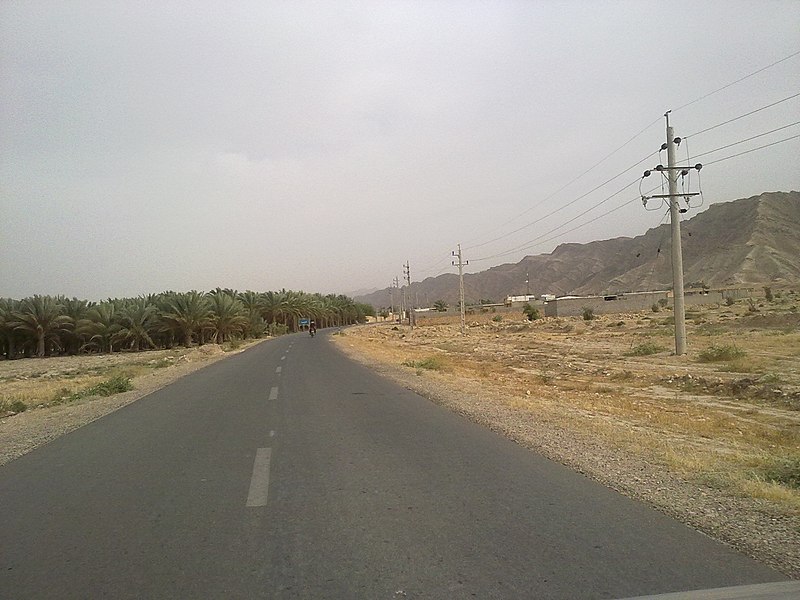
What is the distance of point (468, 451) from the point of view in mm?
9969

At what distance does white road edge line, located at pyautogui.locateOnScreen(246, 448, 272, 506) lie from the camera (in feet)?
24.6

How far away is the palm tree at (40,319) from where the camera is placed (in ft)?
190

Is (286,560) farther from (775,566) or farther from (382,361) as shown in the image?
(382,361)

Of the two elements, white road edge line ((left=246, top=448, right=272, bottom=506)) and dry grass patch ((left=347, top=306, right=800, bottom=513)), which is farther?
dry grass patch ((left=347, top=306, right=800, bottom=513))

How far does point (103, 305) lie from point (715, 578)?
6554 centimetres

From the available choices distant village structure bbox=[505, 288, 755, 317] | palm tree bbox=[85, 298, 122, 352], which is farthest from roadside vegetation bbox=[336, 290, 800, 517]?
distant village structure bbox=[505, 288, 755, 317]

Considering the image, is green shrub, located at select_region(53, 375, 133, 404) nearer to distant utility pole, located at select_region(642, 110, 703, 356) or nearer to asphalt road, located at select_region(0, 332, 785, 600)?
asphalt road, located at select_region(0, 332, 785, 600)

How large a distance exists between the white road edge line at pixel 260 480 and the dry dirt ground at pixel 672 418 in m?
4.08

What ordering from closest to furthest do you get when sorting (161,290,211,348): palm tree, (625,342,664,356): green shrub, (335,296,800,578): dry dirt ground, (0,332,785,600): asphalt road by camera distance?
(0,332,785,600): asphalt road
(335,296,800,578): dry dirt ground
(625,342,664,356): green shrub
(161,290,211,348): palm tree

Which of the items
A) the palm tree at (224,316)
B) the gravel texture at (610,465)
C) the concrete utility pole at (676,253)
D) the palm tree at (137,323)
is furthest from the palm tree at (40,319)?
the concrete utility pole at (676,253)

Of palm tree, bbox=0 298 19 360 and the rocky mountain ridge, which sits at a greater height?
the rocky mountain ridge

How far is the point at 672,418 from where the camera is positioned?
13.9m

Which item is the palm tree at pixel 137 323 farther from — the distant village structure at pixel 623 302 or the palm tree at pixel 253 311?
the distant village structure at pixel 623 302

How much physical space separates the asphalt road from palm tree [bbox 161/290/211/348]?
172ft
